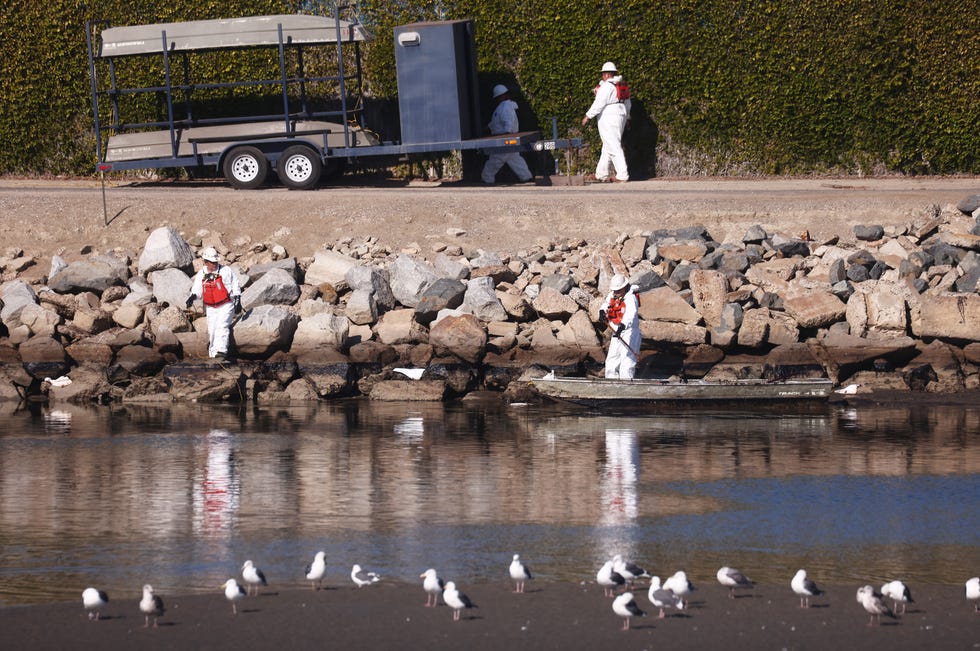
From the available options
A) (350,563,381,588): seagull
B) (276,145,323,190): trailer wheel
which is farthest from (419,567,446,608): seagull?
(276,145,323,190): trailer wheel

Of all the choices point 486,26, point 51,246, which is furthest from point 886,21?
point 51,246

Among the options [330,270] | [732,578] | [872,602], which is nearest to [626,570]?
[732,578]

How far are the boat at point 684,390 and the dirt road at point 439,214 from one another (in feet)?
18.1

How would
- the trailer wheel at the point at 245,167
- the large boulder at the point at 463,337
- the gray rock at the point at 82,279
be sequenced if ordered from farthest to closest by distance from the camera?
the trailer wheel at the point at 245,167, the gray rock at the point at 82,279, the large boulder at the point at 463,337

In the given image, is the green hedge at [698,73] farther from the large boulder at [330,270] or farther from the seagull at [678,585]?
the seagull at [678,585]

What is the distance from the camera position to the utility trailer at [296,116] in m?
26.2

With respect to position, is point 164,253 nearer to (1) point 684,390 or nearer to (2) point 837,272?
(1) point 684,390

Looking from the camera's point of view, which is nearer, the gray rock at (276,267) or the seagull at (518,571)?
the seagull at (518,571)

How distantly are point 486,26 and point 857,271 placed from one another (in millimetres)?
10848

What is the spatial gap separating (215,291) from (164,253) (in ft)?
10.3

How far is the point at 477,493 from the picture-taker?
14.0 m

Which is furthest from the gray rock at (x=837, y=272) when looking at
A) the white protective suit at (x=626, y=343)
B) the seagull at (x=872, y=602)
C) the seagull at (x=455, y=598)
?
the seagull at (x=455, y=598)

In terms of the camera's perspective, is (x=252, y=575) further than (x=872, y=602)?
Yes

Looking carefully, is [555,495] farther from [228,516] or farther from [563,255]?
[563,255]
